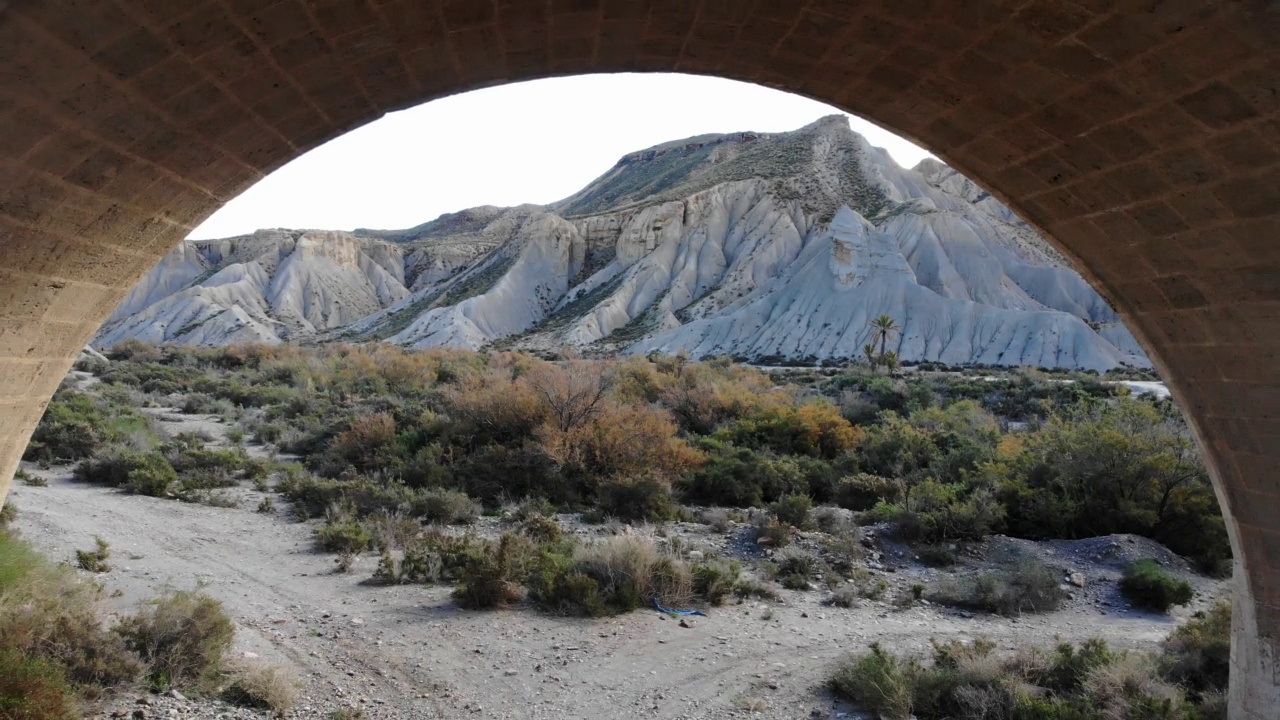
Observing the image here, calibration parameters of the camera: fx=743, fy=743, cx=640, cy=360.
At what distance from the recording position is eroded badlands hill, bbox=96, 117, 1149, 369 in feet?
169

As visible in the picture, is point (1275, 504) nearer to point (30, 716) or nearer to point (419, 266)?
point (30, 716)

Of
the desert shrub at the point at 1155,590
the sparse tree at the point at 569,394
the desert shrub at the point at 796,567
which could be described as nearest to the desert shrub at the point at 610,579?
the desert shrub at the point at 796,567

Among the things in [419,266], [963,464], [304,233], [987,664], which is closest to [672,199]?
[419,266]

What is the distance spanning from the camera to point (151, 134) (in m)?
2.71

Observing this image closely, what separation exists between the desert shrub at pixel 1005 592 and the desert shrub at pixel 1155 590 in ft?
2.96

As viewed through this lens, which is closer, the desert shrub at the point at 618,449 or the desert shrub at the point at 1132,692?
the desert shrub at the point at 1132,692

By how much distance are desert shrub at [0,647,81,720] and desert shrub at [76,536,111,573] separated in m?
→ 3.70

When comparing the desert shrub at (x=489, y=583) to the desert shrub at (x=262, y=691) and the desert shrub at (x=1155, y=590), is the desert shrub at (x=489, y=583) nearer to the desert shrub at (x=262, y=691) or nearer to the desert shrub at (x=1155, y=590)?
the desert shrub at (x=262, y=691)

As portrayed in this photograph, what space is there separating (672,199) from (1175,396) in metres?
71.4

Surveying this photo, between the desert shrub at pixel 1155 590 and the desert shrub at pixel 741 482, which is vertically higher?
the desert shrub at pixel 741 482

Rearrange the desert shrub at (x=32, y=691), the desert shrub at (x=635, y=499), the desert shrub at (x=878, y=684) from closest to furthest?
the desert shrub at (x=32, y=691) → the desert shrub at (x=878, y=684) → the desert shrub at (x=635, y=499)

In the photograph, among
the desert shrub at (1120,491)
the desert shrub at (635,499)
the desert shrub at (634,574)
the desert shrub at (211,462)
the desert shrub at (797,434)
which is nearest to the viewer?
the desert shrub at (634,574)

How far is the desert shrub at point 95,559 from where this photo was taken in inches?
330

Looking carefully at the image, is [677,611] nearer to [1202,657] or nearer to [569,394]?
[1202,657]
